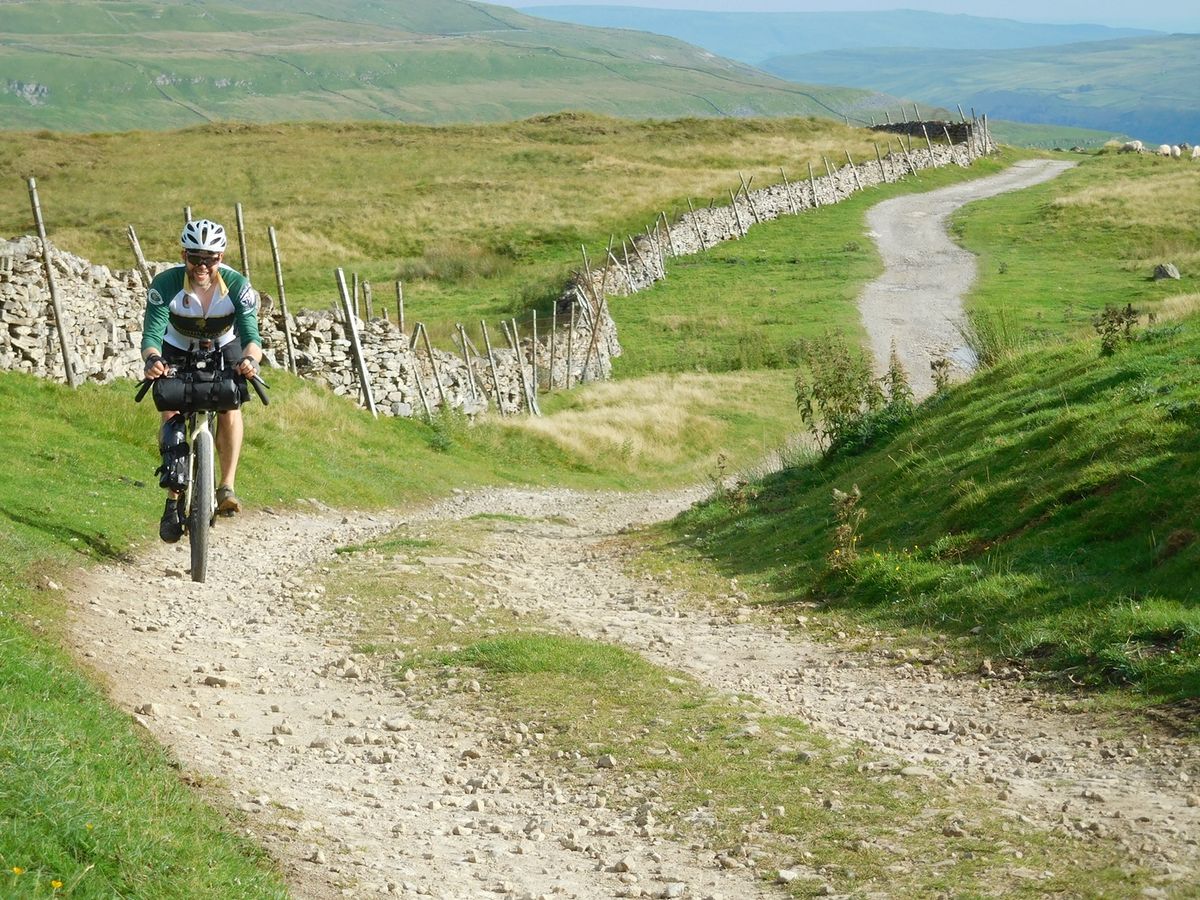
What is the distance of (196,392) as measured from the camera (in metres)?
10.2

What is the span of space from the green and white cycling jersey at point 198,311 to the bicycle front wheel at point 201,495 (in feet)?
2.72

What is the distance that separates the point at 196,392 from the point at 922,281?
145 feet

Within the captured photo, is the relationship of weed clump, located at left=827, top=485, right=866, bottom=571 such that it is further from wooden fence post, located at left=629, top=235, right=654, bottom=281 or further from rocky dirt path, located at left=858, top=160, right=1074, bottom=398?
wooden fence post, located at left=629, top=235, right=654, bottom=281

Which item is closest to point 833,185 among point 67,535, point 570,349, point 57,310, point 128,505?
point 570,349

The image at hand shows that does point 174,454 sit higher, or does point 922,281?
point 174,454

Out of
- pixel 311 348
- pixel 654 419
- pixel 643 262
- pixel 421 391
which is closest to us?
pixel 311 348

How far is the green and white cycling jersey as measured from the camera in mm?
10094

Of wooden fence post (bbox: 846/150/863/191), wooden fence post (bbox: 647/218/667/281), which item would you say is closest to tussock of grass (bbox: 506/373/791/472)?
wooden fence post (bbox: 647/218/667/281)

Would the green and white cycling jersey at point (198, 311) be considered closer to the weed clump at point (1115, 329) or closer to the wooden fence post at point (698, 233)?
the weed clump at point (1115, 329)

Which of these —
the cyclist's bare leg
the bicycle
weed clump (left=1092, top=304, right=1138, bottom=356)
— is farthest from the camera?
weed clump (left=1092, top=304, right=1138, bottom=356)

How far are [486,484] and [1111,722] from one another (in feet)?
59.6

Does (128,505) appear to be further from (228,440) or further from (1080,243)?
(1080,243)

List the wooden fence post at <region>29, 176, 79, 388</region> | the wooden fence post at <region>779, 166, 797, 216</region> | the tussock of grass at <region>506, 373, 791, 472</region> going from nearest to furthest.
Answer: the wooden fence post at <region>29, 176, 79, 388</region> → the tussock of grass at <region>506, 373, 791, 472</region> → the wooden fence post at <region>779, 166, 797, 216</region>

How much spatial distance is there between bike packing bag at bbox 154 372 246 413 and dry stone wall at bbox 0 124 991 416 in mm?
10697
